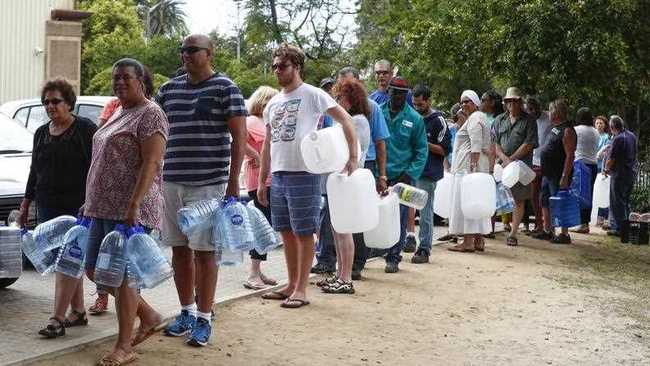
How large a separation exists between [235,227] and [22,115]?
7358mm

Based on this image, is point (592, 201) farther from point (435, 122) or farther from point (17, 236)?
point (17, 236)

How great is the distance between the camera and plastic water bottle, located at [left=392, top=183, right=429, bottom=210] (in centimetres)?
1005

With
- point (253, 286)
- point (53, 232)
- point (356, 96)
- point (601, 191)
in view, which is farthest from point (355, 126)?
point (601, 191)

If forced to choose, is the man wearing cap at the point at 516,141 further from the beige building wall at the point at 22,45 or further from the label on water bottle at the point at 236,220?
the beige building wall at the point at 22,45

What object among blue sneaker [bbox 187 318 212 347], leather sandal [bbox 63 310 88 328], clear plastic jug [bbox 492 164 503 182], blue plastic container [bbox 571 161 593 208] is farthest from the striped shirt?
blue plastic container [bbox 571 161 593 208]

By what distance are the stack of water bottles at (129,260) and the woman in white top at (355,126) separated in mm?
3091

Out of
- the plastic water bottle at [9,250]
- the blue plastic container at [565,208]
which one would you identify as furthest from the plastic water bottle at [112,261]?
the blue plastic container at [565,208]

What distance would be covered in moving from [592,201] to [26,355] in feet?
41.2

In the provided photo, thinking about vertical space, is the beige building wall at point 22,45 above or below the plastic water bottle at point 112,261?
above

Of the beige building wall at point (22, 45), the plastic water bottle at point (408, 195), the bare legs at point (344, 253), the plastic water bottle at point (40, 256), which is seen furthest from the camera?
the beige building wall at point (22, 45)

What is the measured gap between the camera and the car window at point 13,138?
1016 cm

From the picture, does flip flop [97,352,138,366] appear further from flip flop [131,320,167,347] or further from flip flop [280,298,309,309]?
flip flop [280,298,309,309]

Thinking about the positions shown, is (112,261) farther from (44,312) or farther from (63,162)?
(44,312)

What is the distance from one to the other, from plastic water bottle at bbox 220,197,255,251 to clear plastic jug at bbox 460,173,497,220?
5741 mm
